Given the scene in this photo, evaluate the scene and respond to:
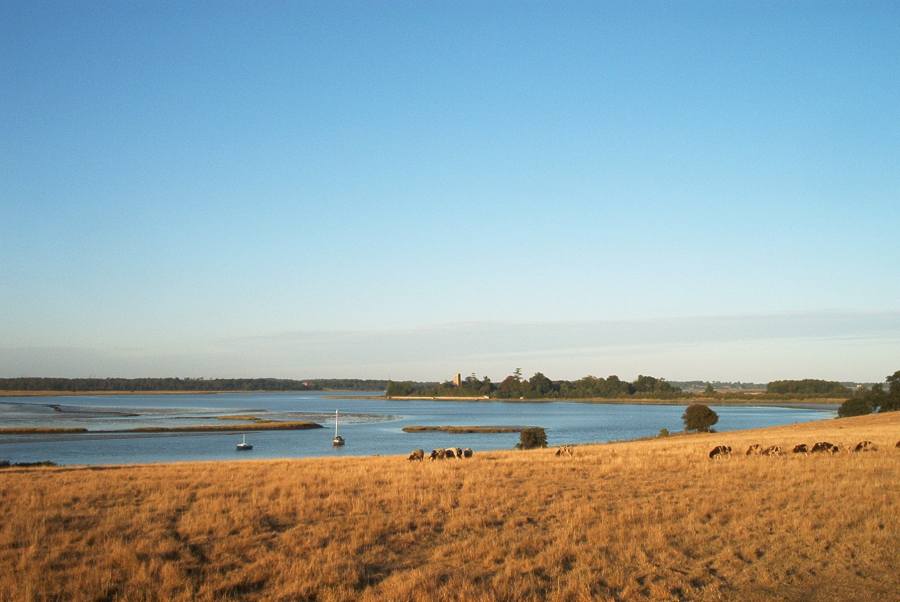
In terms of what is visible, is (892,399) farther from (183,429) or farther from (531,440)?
(183,429)

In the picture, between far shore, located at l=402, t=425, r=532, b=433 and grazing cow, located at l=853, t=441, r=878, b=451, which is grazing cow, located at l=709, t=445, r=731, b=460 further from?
far shore, located at l=402, t=425, r=532, b=433

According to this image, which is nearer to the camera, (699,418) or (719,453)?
(719,453)

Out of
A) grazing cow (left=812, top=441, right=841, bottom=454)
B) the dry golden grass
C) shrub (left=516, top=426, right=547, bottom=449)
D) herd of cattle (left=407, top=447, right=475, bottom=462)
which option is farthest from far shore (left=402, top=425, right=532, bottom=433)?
the dry golden grass

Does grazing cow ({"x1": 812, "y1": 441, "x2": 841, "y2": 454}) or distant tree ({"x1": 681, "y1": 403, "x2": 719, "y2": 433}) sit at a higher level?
grazing cow ({"x1": 812, "y1": 441, "x2": 841, "y2": 454})

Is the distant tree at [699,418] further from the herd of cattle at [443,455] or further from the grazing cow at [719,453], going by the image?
the herd of cattle at [443,455]

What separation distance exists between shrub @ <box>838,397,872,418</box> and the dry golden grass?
248 feet

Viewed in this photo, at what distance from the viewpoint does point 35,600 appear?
9.06 metres

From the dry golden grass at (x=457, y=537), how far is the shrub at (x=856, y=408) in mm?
75661

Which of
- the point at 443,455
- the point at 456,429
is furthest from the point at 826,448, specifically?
the point at 456,429

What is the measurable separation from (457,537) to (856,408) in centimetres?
8865

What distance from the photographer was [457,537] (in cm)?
1286

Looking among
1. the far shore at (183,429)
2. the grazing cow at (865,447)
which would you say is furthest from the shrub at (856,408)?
the far shore at (183,429)

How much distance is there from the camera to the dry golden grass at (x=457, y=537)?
9.82 metres

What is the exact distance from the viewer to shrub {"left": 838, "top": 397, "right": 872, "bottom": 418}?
287ft
